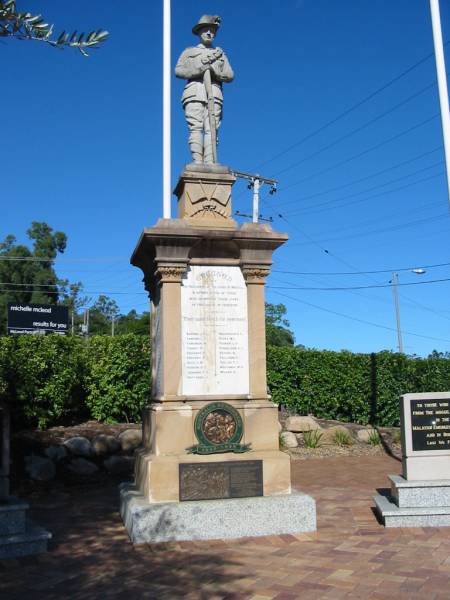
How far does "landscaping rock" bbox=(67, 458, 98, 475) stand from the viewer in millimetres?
10156

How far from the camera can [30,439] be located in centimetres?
1055

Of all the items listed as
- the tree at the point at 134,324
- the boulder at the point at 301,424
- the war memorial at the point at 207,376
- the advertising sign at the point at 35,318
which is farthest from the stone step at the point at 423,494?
the tree at the point at 134,324

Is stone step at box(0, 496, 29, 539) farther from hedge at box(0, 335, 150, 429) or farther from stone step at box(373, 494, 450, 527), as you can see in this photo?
hedge at box(0, 335, 150, 429)

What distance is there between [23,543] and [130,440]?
5527mm

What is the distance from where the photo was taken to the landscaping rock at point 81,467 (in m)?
10.2

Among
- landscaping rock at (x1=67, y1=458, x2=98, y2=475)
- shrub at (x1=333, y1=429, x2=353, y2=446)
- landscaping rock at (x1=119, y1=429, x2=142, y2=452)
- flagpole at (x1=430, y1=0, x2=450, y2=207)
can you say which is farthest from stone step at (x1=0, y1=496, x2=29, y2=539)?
shrub at (x1=333, y1=429, x2=353, y2=446)

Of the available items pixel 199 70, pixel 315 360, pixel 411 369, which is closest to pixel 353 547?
pixel 199 70

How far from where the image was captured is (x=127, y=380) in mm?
12344

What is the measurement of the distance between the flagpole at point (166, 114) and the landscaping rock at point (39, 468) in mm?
5086

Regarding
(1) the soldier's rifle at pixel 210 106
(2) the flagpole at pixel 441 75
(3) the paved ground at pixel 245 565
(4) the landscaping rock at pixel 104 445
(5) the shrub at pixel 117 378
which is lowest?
(3) the paved ground at pixel 245 565

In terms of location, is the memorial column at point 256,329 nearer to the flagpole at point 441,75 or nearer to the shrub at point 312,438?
the flagpole at point 441,75

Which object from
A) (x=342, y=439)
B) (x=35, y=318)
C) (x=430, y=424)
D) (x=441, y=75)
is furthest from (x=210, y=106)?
(x=35, y=318)

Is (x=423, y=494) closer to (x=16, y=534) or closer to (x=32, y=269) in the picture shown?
(x=16, y=534)

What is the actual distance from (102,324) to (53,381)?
2845 inches
